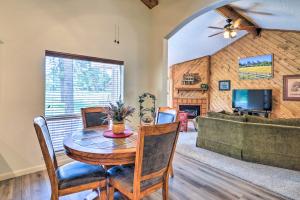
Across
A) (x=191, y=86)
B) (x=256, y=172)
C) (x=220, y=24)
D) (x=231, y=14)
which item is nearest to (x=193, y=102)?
(x=191, y=86)

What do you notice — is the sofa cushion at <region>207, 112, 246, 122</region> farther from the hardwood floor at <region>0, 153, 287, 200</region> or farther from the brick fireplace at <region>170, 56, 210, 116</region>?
the brick fireplace at <region>170, 56, 210, 116</region>

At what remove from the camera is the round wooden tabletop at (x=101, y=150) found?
5.47ft

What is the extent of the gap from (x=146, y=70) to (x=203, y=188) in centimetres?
273

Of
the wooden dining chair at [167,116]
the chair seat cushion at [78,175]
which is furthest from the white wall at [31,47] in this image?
the wooden dining chair at [167,116]

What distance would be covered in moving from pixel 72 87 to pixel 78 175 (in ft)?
6.54

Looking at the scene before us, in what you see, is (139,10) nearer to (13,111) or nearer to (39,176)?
(13,111)

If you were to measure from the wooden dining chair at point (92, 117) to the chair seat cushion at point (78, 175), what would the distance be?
90 centimetres

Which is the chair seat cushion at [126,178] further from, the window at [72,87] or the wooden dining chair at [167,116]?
the window at [72,87]

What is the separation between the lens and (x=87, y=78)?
11.7 ft

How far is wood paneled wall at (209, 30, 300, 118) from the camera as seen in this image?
6.04 metres

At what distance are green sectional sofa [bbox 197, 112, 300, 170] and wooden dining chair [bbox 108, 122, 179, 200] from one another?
239cm

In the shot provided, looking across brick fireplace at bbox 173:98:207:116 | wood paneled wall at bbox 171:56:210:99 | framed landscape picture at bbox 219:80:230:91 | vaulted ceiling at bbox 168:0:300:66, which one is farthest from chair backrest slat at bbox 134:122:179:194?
wood paneled wall at bbox 171:56:210:99

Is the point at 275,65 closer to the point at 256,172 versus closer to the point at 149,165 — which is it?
the point at 256,172

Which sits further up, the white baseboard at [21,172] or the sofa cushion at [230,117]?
the sofa cushion at [230,117]
